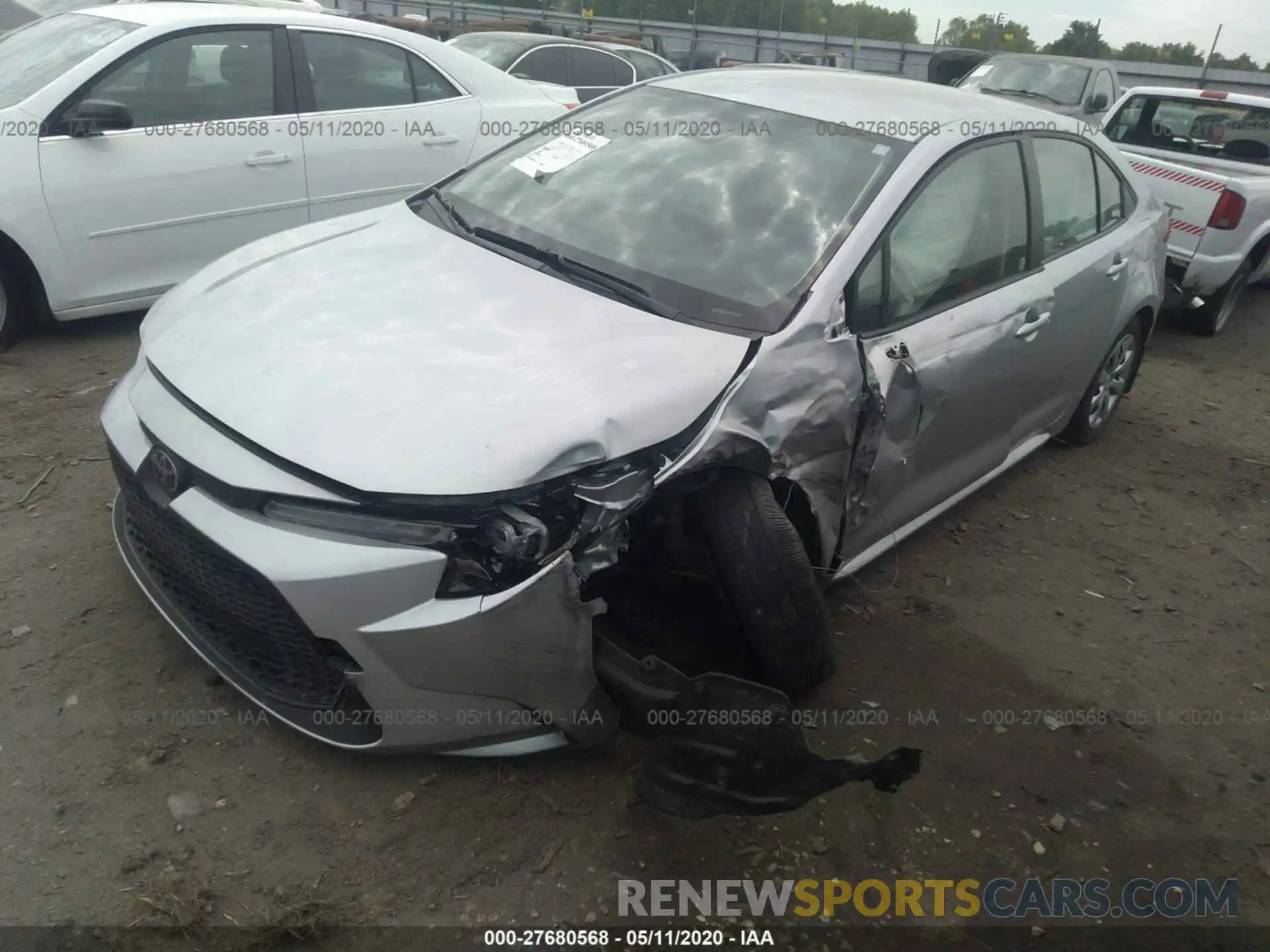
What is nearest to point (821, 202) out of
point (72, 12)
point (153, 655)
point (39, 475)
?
point (153, 655)

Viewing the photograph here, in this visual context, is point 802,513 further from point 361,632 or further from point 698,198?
point 361,632

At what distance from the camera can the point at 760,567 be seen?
8.24ft

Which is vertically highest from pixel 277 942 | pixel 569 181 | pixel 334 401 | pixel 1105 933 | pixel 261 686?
pixel 569 181

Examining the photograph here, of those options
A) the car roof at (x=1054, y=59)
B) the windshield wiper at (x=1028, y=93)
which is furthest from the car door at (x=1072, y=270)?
the car roof at (x=1054, y=59)

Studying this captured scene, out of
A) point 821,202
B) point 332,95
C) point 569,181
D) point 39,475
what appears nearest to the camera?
point 821,202

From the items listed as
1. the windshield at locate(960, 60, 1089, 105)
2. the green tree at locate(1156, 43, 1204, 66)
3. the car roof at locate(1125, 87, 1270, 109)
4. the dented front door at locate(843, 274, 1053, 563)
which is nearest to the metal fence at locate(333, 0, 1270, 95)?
the green tree at locate(1156, 43, 1204, 66)

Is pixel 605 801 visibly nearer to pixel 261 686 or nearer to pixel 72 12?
pixel 261 686

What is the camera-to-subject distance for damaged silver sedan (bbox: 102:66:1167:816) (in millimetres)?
2146

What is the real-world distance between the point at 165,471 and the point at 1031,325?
2.86 m

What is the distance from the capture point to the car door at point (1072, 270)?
3613 mm

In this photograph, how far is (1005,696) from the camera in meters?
3.01

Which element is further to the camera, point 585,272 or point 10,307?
point 10,307

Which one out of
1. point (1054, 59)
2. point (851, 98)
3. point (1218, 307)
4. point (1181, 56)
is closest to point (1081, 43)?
point (1181, 56)

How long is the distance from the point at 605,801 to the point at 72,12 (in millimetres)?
4935
